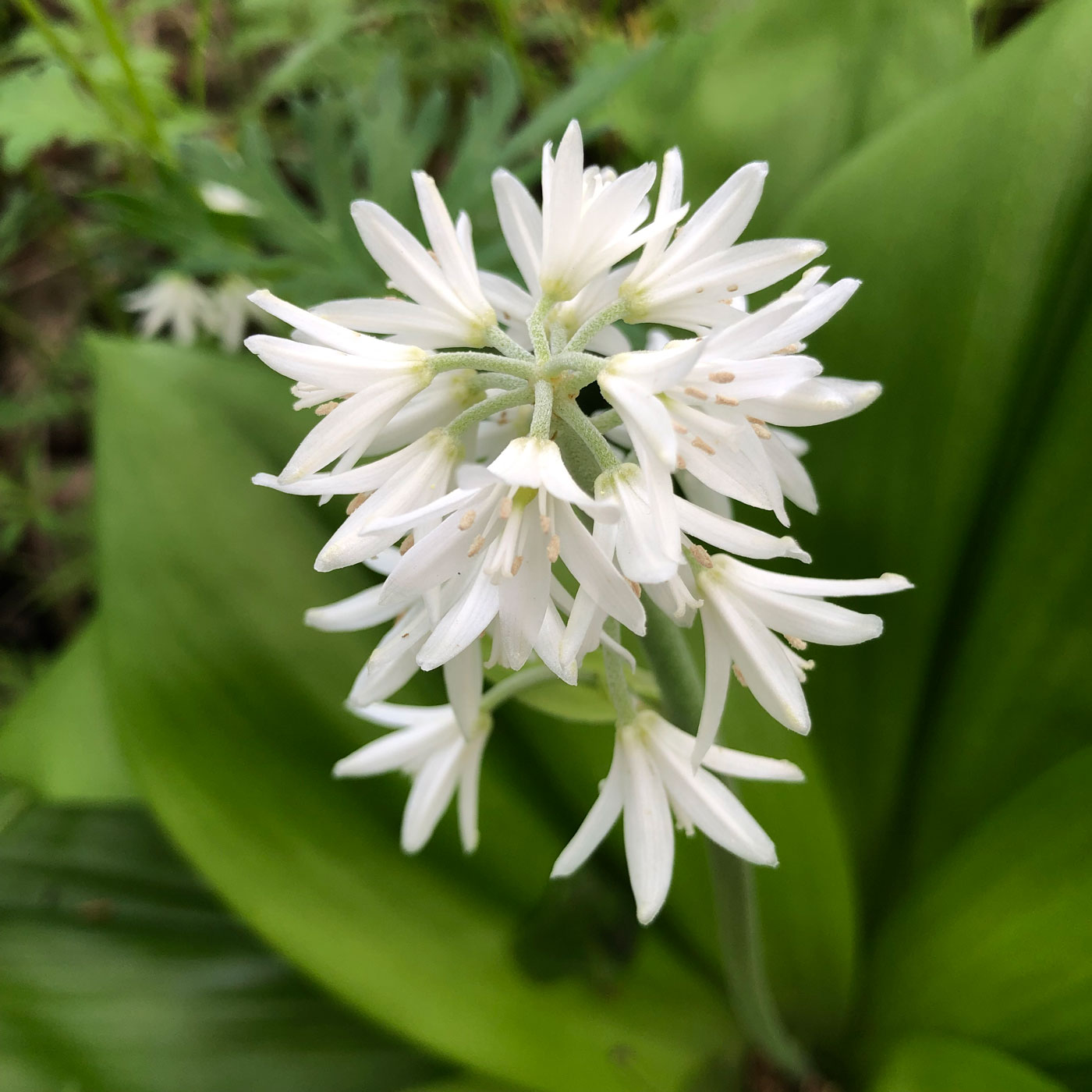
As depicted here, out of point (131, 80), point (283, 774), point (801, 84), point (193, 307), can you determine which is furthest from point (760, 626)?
point (193, 307)

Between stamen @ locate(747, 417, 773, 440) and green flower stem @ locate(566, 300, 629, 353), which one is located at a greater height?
green flower stem @ locate(566, 300, 629, 353)

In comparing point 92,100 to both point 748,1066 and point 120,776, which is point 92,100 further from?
point 748,1066

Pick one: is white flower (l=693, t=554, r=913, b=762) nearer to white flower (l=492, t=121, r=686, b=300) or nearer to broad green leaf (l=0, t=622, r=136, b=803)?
white flower (l=492, t=121, r=686, b=300)

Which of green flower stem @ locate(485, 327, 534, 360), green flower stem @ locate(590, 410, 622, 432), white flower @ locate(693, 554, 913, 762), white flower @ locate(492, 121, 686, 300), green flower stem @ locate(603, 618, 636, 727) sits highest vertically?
white flower @ locate(492, 121, 686, 300)

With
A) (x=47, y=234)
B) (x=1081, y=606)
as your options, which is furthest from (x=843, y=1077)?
(x=47, y=234)

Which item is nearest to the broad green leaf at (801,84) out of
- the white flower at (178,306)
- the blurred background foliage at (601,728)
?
the blurred background foliage at (601,728)

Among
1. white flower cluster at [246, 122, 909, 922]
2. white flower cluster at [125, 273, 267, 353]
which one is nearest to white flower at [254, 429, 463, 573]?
white flower cluster at [246, 122, 909, 922]
